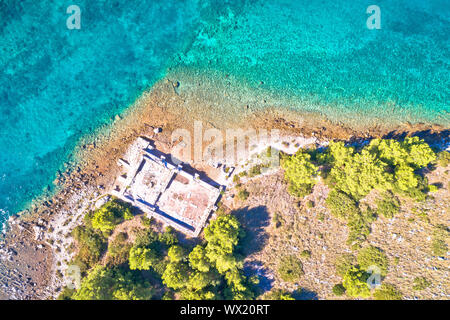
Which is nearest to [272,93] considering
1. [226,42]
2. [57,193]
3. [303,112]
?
[303,112]

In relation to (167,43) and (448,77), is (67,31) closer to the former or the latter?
(167,43)

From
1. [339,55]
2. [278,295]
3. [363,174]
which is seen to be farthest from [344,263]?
[339,55]

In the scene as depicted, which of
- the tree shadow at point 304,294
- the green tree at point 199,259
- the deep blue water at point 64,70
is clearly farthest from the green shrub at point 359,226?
the deep blue water at point 64,70

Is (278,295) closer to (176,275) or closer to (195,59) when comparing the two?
(176,275)

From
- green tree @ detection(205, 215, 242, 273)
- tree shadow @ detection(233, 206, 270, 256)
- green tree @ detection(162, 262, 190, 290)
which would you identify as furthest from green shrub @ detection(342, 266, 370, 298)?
green tree @ detection(162, 262, 190, 290)

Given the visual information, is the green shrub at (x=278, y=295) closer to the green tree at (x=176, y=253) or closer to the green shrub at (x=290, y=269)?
the green shrub at (x=290, y=269)

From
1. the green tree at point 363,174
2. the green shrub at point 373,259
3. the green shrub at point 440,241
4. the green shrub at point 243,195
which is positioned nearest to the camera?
the green tree at point 363,174
